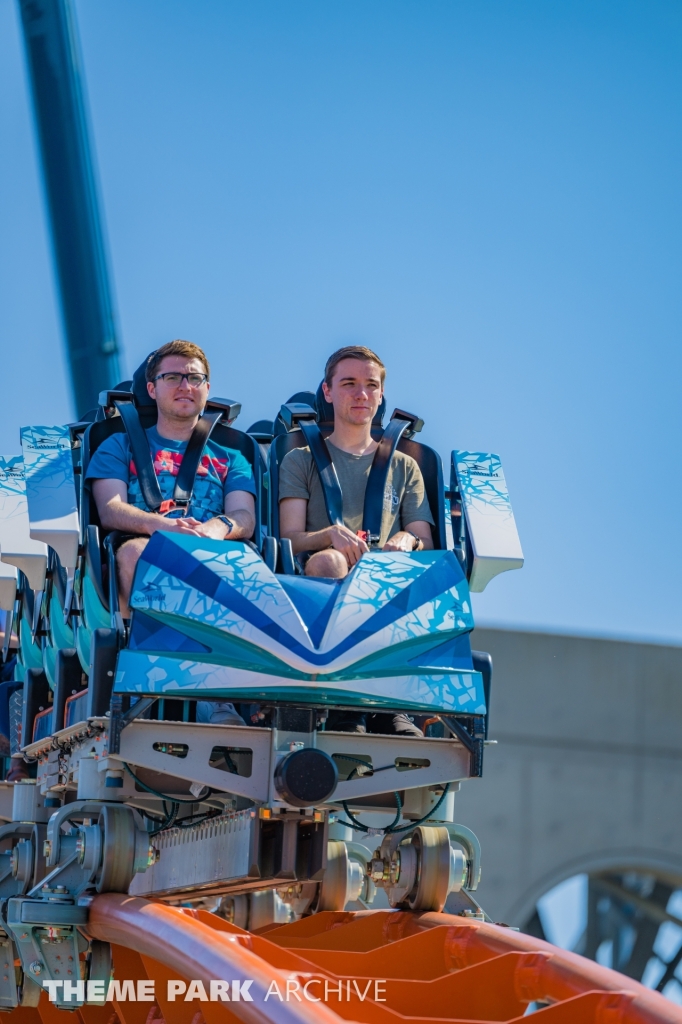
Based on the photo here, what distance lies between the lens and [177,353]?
4.88 metres

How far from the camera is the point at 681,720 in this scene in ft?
47.1

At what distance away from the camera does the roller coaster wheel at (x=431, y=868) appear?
5.03 m

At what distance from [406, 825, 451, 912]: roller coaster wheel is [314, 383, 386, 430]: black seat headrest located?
1.63m

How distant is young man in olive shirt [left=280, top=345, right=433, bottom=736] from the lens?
15.7ft

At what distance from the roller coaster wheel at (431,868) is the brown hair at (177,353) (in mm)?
1936

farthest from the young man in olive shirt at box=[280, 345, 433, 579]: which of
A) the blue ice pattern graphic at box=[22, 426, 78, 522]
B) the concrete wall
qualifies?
the concrete wall

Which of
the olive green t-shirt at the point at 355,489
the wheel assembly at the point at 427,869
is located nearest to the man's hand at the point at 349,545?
the olive green t-shirt at the point at 355,489

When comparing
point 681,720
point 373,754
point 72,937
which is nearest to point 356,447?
point 373,754

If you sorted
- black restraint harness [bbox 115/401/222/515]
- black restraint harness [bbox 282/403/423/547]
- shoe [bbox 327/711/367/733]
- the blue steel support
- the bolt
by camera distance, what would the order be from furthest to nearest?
the blue steel support → the bolt → black restraint harness [bbox 282/403/423/547] → black restraint harness [bbox 115/401/222/515] → shoe [bbox 327/711/367/733]

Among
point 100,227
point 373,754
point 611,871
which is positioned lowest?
point 611,871

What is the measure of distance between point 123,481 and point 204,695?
1.11m

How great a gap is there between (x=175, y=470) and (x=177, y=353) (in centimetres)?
43

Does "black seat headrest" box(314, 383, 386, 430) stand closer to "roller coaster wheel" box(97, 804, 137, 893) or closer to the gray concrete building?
"roller coaster wheel" box(97, 804, 137, 893)

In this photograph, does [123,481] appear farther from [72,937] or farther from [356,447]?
[72,937]
